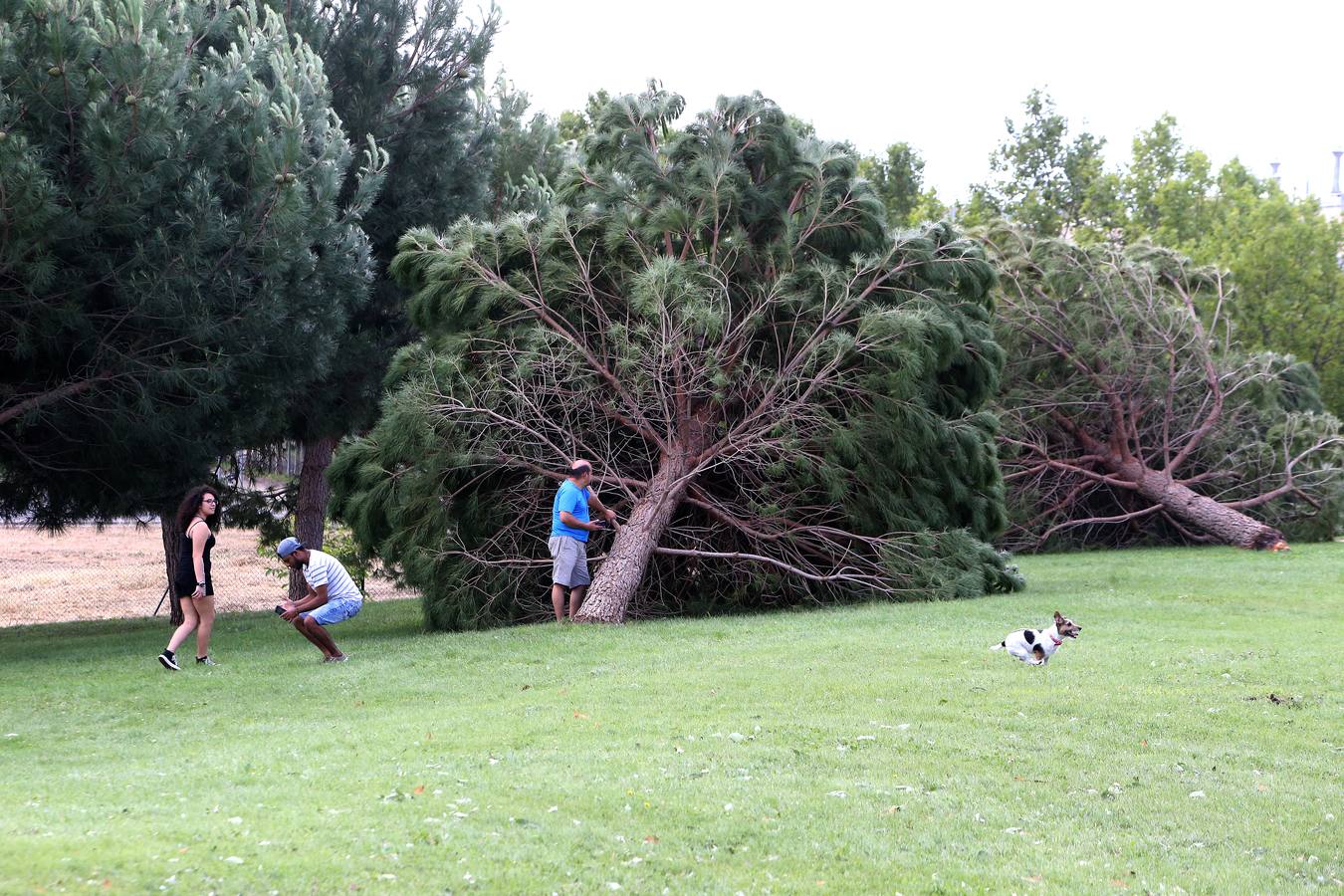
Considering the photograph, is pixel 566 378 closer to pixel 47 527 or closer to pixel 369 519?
pixel 369 519

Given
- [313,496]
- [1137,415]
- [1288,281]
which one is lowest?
[313,496]

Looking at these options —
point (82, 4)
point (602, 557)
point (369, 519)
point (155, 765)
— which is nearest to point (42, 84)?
point (82, 4)

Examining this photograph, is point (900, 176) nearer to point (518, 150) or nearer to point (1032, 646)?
point (518, 150)

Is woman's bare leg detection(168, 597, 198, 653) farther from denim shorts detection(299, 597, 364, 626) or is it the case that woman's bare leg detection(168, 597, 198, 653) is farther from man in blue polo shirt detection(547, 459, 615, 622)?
man in blue polo shirt detection(547, 459, 615, 622)

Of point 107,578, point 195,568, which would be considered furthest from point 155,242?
point 107,578

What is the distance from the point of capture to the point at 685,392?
47.8 feet

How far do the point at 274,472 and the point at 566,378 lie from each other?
8922 mm

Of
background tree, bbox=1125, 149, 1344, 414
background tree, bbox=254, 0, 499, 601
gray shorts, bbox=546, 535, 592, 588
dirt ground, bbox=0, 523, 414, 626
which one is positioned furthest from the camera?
background tree, bbox=1125, 149, 1344, 414

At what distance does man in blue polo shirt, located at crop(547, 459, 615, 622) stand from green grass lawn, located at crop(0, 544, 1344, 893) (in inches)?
44.2

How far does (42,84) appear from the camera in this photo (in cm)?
1254

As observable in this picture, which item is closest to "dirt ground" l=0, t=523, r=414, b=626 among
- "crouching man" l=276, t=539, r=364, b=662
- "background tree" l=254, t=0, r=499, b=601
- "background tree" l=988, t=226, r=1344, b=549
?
"background tree" l=254, t=0, r=499, b=601

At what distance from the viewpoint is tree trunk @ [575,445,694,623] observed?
14.0m

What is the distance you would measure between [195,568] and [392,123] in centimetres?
935

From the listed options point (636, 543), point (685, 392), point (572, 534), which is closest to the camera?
point (572, 534)
